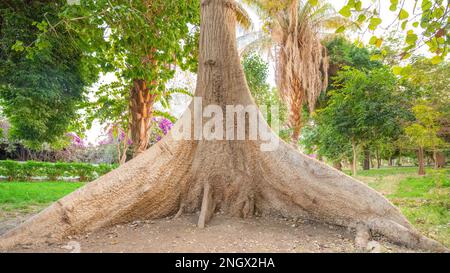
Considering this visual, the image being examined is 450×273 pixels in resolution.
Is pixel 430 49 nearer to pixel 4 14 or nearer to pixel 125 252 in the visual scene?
pixel 125 252

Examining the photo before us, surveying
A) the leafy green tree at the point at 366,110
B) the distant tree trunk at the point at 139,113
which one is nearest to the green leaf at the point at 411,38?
the distant tree trunk at the point at 139,113

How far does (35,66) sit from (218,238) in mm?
4934

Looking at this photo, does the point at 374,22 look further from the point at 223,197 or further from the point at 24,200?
the point at 24,200

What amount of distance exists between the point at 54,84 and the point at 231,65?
3.89 metres

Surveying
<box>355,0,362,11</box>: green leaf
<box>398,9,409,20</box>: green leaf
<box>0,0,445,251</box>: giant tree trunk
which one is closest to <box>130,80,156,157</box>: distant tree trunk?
<box>0,0,445,251</box>: giant tree trunk

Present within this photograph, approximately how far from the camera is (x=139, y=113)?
7.16m

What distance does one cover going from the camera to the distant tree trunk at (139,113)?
709cm

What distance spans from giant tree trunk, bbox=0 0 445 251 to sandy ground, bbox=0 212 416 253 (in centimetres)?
20

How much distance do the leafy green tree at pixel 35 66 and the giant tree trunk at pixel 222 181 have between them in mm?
2834

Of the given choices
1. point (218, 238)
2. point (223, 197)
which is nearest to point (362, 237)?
point (218, 238)

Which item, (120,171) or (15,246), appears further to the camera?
(120,171)

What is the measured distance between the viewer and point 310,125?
19.4 metres
